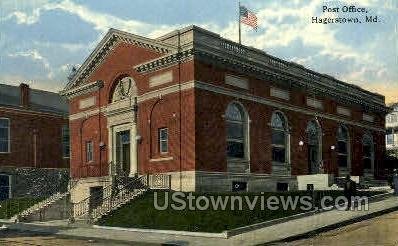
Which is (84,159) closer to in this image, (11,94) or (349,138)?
(11,94)

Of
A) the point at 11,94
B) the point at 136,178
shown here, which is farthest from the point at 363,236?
the point at 11,94

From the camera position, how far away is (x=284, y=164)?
35.5 meters

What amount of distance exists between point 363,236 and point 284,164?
56.6 ft

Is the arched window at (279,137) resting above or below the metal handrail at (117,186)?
above

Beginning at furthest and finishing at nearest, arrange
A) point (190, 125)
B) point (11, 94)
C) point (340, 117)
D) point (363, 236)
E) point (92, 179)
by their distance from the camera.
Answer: point (11, 94) < point (340, 117) < point (92, 179) < point (190, 125) < point (363, 236)

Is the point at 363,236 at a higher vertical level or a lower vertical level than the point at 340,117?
lower

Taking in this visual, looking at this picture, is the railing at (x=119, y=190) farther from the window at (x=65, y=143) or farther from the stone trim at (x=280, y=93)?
the window at (x=65, y=143)

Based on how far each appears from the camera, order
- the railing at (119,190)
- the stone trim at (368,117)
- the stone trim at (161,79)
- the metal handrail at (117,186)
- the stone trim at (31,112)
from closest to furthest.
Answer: the railing at (119,190)
the metal handrail at (117,186)
the stone trim at (161,79)
the stone trim at (368,117)
the stone trim at (31,112)

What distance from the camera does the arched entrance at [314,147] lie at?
38.4 m

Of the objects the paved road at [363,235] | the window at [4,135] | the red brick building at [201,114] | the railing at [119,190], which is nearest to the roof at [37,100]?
the window at [4,135]

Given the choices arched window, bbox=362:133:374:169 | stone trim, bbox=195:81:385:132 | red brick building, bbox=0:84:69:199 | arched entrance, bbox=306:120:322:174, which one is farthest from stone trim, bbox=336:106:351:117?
red brick building, bbox=0:84:69:199

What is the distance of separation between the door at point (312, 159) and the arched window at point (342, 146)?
3.23 meters

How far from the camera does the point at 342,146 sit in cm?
4225

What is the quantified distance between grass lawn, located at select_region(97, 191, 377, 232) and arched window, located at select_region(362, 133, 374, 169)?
65.3 feet
